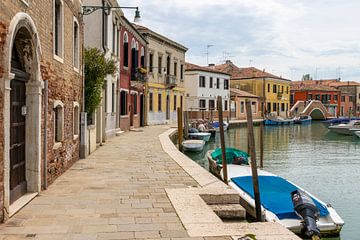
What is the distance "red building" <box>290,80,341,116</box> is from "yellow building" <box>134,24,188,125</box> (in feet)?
122

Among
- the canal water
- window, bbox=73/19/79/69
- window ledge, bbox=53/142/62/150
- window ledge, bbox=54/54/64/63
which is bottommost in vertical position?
the canal water

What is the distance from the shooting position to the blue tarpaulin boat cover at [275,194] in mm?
8180

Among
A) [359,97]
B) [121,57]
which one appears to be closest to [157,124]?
[121,57]

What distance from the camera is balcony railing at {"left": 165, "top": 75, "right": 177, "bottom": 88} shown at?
32.8 metres

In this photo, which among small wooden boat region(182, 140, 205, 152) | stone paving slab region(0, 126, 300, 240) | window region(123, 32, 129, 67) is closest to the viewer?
stone paving slab region(0, 126, 300, 240)

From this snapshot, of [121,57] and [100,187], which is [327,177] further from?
[121,57]

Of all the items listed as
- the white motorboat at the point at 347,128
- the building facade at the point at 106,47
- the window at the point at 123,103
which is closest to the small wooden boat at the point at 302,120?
the white motorboat at the point at 347,128

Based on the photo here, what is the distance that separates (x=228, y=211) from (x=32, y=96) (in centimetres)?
384

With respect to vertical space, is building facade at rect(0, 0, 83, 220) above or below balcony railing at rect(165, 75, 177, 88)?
below

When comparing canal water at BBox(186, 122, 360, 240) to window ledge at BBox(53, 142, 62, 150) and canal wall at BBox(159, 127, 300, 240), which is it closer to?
canal wall at BBox(159, 127, 300, 240)

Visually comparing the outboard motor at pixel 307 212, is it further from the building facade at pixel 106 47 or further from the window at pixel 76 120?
the building facade at pixel 106 47

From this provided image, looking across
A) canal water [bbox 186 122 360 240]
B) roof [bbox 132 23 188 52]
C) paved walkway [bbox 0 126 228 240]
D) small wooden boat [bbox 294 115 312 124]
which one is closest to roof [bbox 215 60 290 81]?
small wooden boat [bbox 294 115 312 124]

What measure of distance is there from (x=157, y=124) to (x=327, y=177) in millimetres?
17115

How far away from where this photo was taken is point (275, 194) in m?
9.22
